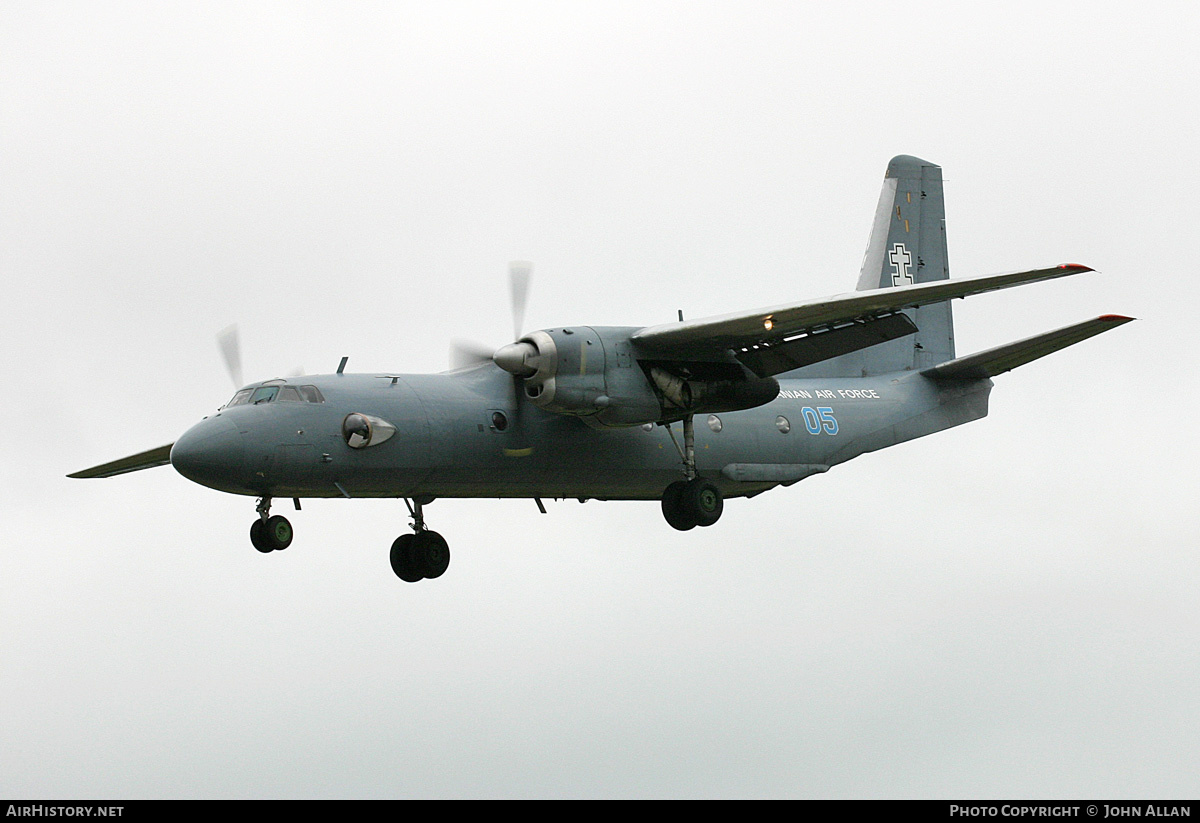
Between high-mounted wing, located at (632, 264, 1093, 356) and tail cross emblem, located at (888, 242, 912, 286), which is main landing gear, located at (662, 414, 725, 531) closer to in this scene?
high-mounted wing, located at (632, 264, 1093, 356)

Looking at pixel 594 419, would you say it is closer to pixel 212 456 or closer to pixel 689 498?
pixel 689 498

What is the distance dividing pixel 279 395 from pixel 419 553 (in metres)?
3.77

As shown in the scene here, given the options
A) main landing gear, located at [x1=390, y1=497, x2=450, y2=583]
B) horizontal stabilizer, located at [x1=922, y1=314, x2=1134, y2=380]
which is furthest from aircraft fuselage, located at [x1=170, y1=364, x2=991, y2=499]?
main landing gear, located at [x1=390, y1=497, x2=450, y2=583]

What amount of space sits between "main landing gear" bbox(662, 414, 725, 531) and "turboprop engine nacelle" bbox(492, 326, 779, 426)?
1.83ft

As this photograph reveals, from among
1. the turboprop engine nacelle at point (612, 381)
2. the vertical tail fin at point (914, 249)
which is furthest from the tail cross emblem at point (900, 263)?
the turboprop engine nacelle at point (612, 381)

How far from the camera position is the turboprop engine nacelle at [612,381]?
2181cm

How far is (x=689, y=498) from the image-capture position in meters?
23.3

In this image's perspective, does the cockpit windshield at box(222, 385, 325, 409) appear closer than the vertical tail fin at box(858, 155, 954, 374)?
Yes

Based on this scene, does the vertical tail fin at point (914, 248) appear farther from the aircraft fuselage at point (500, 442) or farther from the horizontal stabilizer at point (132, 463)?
the horizontal stabilizer at point (132, 463)

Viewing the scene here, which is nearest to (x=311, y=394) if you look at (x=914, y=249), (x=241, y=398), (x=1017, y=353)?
(x=241, y=398)

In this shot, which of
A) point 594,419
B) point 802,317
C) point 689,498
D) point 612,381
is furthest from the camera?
point 689,498

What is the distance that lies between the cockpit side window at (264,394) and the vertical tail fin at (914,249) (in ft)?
35.2

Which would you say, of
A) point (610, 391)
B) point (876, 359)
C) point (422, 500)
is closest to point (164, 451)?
point (422, 500)

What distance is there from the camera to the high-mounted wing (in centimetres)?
2056
